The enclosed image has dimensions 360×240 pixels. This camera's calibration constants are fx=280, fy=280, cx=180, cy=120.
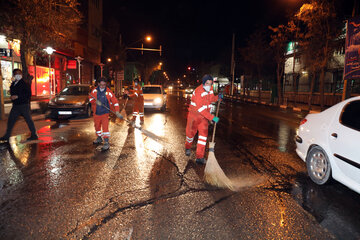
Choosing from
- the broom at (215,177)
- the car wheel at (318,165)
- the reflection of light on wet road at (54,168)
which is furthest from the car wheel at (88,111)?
the car wheel at (318,165)

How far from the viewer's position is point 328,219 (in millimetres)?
3406

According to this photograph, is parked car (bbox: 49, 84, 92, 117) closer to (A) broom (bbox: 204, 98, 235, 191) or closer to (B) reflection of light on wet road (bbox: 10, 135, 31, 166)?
(B) reflection of light on wet road (bbox: 10, 135, 31, 166)

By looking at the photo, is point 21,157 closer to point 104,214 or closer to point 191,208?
point 104,214

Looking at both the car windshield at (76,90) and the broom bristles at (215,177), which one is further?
the car windshield at (76,90)

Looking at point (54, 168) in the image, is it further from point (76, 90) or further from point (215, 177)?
point (76, 90)

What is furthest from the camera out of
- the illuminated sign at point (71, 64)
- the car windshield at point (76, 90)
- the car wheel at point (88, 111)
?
the illuminated sign at point (71, 64)

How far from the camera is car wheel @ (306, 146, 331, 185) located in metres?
4.36

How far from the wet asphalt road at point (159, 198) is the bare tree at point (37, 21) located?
6.01m

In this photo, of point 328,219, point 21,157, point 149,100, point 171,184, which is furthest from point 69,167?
point 149,100

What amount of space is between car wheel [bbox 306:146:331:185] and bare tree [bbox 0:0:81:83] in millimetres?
9702

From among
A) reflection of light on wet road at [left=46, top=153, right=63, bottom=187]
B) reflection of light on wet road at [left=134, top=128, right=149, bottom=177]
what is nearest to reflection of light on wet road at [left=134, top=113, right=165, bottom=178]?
reflection of light on wet road at [left=134, top=128, right=149, bottom=177]

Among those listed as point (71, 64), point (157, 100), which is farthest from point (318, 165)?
point (71, 64)

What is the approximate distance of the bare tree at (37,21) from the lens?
10.1 metres

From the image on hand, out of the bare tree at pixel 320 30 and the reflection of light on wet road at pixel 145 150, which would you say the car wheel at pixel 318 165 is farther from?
the bare tree at pixel 320 30
